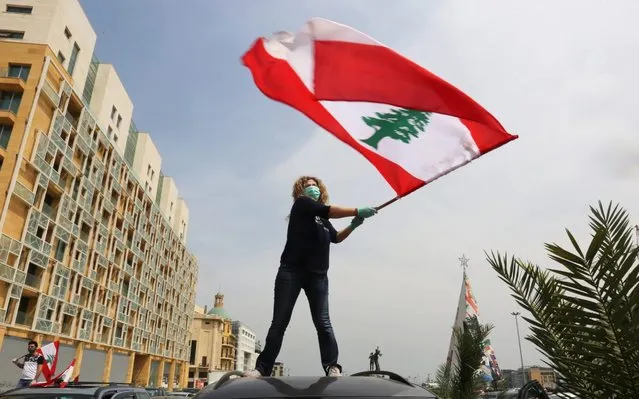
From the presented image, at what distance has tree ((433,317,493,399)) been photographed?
6797mm

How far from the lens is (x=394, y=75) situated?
4.26 m

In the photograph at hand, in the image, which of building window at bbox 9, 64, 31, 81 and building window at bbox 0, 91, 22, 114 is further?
building window at bbox 9, 64, 31, 81

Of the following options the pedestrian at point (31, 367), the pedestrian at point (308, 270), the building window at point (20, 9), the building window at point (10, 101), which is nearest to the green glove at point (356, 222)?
the pedestrian at point (308, 270)

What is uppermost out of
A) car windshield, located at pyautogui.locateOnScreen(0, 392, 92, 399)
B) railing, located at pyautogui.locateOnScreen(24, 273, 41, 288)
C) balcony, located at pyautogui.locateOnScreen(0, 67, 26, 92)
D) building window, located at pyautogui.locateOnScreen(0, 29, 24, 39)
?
building window, located at pyautogui.locateOnScreen(0, 29, 24, 39)

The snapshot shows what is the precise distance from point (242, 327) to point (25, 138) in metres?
119

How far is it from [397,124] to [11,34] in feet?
109

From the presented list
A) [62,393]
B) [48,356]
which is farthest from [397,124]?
[48,356]

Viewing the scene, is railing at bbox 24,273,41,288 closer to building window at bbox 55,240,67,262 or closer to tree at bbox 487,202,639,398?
building window at bbox 55,240,67,262

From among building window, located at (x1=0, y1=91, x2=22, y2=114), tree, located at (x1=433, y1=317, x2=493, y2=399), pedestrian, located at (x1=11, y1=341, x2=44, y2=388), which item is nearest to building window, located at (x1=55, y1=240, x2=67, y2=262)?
building window, located at (x1=0, y1=91, x2=22, y2=114)

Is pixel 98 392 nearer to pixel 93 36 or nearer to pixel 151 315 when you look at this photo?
pixel 93 36

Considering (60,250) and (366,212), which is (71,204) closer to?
(60,250)

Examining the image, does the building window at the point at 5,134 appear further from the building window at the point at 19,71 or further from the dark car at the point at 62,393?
the dark car at the point at 62,393

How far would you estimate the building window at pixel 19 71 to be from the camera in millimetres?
27266

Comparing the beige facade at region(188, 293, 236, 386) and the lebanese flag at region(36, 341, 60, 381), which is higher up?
the beige facade at region(188, 293, 236, 386)
